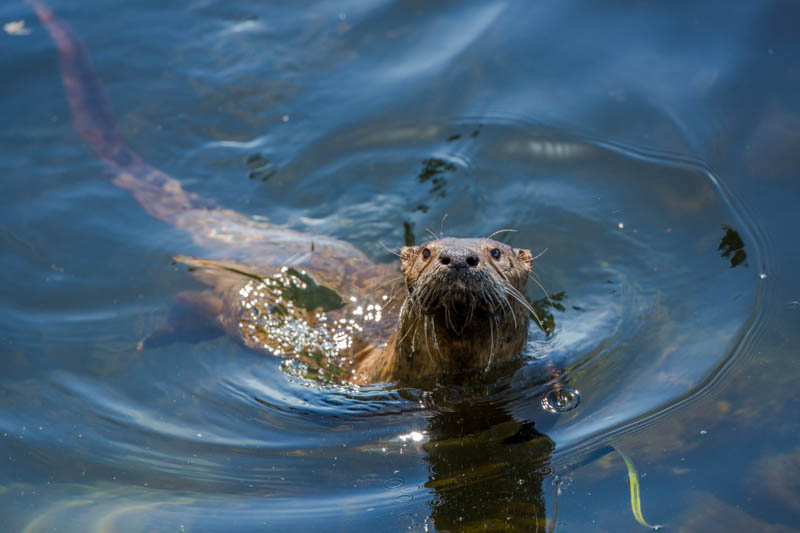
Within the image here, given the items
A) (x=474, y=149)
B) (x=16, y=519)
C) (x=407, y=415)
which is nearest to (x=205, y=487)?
(x=16, y=519)

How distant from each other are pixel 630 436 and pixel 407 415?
44.5 inches

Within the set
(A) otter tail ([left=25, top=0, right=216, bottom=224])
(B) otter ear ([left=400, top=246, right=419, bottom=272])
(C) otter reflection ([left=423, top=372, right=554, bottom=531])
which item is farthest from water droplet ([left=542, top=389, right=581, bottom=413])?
(A) otter tail ([left=25, top=0, right=216, bottom=224])

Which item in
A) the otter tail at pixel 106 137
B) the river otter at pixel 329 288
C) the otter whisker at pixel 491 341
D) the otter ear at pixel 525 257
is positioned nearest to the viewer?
the river otter at pixel 329 288

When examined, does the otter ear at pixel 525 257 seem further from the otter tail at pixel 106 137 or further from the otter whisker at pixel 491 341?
the otter tail at pixel 106 137

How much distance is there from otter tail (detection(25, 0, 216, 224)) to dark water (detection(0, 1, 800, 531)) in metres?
0.14

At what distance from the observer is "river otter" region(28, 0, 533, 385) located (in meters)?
3.95

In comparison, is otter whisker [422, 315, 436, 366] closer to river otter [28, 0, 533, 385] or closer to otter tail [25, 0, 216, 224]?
river otter [28, 0, 533, 385]

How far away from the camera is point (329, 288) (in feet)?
18.0

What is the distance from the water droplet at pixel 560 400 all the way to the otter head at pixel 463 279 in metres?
0.47

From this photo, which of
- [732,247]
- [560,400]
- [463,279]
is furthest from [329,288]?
[732,247]

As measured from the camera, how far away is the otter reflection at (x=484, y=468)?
11.3ft

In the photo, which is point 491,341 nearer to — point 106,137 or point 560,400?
point 560,400

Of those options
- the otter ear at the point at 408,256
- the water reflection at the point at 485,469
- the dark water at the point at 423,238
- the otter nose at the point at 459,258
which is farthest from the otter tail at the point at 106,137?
the otter nose at the point at 459,258

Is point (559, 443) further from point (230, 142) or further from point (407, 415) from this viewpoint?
point (230, 142)
